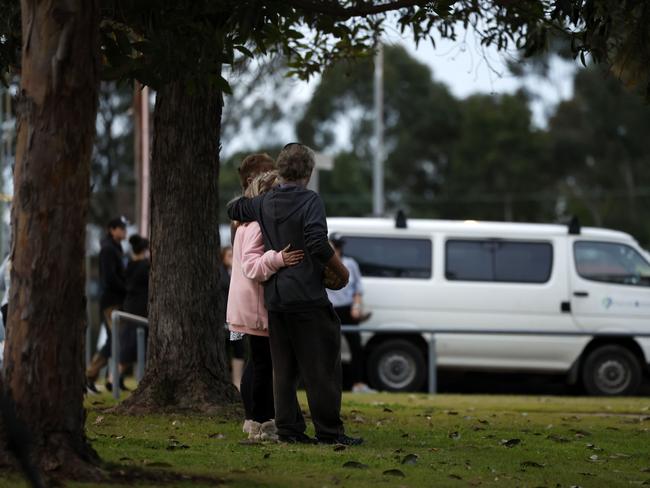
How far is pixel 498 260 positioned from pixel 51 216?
1185 cm

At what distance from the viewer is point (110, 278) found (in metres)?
15.0

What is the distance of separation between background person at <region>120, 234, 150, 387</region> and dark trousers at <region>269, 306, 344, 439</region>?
6.59 m

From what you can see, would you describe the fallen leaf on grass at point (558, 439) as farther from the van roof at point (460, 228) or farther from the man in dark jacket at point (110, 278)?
the van roof at point (460, 228)

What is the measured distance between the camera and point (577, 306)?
A: 680 inches

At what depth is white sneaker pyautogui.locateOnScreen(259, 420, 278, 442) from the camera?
8.25 m

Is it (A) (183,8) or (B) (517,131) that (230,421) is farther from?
Result: (B) (517,131)

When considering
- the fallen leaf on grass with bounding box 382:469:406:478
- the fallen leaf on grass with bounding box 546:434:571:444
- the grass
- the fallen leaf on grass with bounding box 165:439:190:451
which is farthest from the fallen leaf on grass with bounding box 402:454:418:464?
the fallen leaf on grass with bounding box 546:434:571:444

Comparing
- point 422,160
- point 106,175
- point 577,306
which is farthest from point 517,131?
point 577,306

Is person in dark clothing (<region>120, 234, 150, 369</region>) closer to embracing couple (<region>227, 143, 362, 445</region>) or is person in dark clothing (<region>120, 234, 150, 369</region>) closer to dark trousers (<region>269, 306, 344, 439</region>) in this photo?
embracing couple (<region>227, 143, 362, 445</region>)

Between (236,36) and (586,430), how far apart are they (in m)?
4.19

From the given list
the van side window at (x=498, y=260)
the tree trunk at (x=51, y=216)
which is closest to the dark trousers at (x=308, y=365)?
the tree trunk at (x=51, y=216)

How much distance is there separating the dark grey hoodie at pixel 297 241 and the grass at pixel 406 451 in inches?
33.6

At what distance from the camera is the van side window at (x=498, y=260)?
56.7 ft

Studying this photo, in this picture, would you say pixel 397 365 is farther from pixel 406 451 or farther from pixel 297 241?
pixel 297 241
